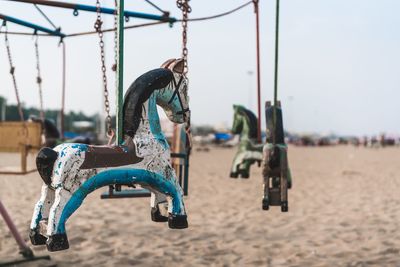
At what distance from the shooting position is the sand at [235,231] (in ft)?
22.9

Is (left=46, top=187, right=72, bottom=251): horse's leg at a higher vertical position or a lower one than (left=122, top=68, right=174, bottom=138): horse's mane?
lower

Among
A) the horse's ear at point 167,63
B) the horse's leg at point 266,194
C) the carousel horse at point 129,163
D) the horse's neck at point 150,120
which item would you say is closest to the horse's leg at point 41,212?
the carousel horse at point 129,163

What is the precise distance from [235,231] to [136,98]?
644cm

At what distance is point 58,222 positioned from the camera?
2.28m

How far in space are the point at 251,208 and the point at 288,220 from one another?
1.33 metres

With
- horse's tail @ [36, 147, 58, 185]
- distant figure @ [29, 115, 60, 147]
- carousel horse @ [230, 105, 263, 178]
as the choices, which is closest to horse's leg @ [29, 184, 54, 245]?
horse's tail @ [36, 147, 58, 185]

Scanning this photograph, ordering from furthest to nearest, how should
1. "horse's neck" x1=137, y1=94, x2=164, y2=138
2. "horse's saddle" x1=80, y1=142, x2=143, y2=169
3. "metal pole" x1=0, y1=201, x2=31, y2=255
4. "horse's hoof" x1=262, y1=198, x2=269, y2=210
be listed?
1. "metal pole" x1=0, y1=201, x2=31, y2=255
2. "horse's hoof" x1=262, y1=198, x2=269, y2=210
3. "horse's neck" x1=137, y1=94, x2=164, y2=138
4. "horse's saddle" x1=80, y1=142, x2=143, y2=169

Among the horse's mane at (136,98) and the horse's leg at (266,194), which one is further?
the horse's leg at (266,194)

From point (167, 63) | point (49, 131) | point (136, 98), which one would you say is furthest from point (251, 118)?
point (49, 131)

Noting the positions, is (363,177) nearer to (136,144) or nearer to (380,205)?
(380,205)

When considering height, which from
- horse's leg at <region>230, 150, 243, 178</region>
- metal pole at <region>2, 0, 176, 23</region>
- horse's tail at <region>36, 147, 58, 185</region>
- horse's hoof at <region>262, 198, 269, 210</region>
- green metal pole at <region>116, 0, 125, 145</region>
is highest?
metal pole at <region>2, 0, 176, 23</region>

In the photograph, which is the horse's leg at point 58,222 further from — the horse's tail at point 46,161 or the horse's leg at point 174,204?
the horse's leg at point 174,204

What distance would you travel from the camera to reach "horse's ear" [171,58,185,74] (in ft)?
8.65

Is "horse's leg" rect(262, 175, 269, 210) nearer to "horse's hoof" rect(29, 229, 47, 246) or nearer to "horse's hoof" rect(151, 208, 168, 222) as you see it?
"horse's hoof" rect(151, 208, 168, 222)
